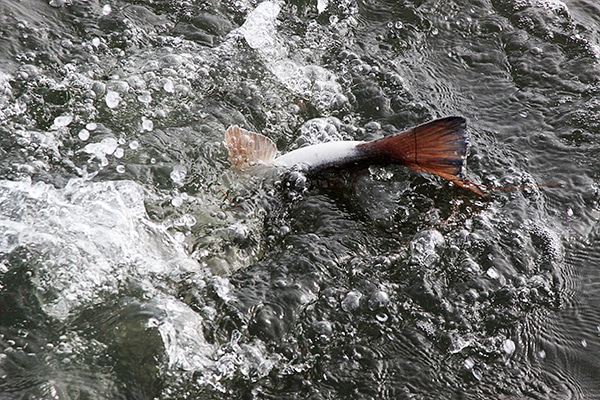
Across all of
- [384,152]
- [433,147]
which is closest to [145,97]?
[384,152]

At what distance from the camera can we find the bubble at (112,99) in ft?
11.3

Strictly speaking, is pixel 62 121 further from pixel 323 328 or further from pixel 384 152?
pixel 323 328

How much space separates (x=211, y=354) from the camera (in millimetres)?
2508

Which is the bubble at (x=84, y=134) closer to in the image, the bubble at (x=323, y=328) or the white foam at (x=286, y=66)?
the white foam at (x=286, y=66)

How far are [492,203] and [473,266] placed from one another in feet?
1.58

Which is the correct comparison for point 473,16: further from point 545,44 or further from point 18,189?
point 18,189

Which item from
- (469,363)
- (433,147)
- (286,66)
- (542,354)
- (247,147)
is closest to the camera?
(469,363)

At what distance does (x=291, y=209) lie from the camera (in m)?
3.15

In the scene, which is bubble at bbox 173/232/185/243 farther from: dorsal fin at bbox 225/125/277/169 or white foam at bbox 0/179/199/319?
dorsal fin at bbox 225/125/277/169

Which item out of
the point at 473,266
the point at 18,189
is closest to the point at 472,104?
the point at 473,266

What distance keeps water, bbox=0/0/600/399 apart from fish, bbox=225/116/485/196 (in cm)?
10

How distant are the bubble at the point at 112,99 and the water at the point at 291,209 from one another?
0.02 metres

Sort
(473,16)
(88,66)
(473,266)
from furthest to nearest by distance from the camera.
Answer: (473,16)
(88,66)
(473,266)

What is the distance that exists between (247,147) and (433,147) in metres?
0.89
